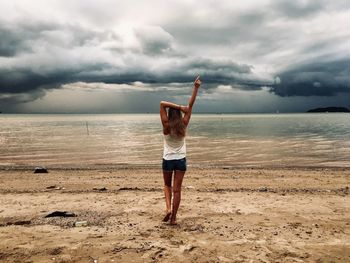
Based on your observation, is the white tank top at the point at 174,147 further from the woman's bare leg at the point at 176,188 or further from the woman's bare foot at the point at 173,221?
the woman's bare foot at the point at 173,221

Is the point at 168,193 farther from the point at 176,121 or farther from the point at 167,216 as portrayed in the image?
the point at 176,121

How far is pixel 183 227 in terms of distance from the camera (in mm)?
6820

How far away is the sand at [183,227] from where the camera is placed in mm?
5465

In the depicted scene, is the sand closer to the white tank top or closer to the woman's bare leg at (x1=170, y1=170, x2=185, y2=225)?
the woman's bare leg at (x1=170, y1=170, x2=185, y2=225)

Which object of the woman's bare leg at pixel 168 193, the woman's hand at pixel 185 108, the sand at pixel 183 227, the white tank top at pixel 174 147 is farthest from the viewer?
the woman's bare leg at pixel 168 193

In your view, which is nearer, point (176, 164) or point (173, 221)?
point (176, 164)

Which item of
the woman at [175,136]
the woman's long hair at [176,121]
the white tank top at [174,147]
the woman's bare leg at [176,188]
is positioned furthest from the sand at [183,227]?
the woman's long hair at [176,121]

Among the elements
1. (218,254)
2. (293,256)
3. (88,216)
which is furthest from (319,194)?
(88,216)

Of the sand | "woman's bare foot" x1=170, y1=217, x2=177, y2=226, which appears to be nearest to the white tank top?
"woman's bare foot" x1=170, y1=217, x2=177, y2=226

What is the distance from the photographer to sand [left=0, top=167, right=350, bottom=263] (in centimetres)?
546

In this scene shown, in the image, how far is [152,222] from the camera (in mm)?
7129

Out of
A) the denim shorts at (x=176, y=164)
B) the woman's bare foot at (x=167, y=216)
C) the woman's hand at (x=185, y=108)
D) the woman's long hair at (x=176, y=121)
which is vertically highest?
the woman's hand at (x=185, y=108)

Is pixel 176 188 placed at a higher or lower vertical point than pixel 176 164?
lower

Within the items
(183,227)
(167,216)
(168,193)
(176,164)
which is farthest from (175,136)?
(183,227)
